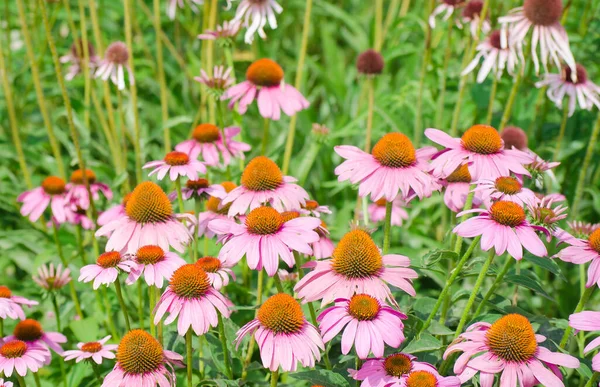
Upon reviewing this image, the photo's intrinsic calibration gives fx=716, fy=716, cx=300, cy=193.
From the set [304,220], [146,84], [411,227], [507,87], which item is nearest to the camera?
[304,220]

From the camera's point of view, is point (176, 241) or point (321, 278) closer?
point (321, 278)

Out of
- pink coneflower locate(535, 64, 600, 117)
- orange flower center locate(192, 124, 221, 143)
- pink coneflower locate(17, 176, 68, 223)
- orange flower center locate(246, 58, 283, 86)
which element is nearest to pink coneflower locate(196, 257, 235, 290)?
orange flower center locate(192, 124, 221, 143)

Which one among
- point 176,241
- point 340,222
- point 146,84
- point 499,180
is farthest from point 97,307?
point 146,84

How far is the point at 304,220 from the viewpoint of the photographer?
1603 mm

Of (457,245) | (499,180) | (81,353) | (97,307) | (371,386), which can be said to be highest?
(499,180)

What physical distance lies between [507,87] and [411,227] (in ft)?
3.39

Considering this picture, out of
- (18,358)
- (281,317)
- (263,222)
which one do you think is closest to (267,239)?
(263,222)

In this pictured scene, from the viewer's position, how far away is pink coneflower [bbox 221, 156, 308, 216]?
5.66 ft

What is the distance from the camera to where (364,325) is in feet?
4.70

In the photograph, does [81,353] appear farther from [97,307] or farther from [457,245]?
[457,245]

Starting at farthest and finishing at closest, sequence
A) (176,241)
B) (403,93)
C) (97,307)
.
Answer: (403,93), (97,307), (176,241)

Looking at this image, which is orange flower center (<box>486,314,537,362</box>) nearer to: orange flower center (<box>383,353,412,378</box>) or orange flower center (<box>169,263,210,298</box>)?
orange flower center (<box>383,353,412,378</box>)

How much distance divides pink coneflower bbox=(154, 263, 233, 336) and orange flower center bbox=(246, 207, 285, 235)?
5.9 inches

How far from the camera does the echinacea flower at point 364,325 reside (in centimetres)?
140
